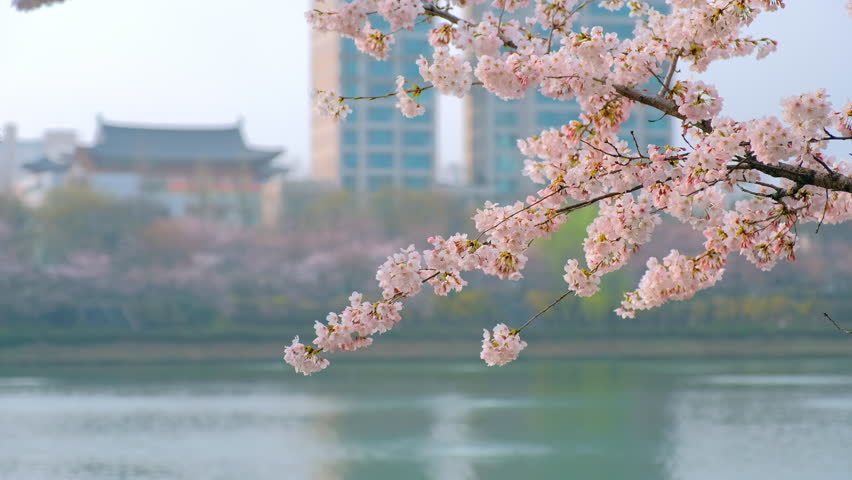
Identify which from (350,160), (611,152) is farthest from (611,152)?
(350,160)

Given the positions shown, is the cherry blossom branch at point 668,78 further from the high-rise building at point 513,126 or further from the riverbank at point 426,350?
the high-rise building at point 513,126

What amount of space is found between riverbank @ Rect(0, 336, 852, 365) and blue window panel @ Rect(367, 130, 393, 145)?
24.6m

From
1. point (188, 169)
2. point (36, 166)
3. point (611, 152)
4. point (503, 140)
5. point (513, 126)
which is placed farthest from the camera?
point (513, 126)

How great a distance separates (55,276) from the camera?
32281mm

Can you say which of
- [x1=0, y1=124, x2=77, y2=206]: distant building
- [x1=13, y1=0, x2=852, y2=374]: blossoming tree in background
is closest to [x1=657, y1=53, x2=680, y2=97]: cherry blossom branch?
[x1=13, y1=0, x2=852, y2=374]: blossoming tree in background

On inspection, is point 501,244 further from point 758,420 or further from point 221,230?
point 221,230

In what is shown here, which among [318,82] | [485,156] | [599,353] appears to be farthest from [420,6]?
[318,82]

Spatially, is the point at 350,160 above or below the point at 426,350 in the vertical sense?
above

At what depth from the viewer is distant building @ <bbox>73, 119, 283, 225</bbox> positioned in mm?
41438

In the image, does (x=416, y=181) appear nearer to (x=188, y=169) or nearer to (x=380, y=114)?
(x=380, y=114)

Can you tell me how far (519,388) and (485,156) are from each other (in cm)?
3384

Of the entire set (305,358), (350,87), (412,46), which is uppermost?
(412,46)

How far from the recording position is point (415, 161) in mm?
54562

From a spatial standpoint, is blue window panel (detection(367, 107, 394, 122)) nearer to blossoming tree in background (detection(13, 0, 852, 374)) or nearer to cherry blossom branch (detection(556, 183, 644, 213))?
blossoming tree in background (detection(13, 0, 852, 374))
